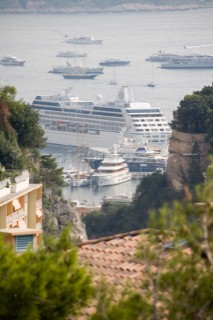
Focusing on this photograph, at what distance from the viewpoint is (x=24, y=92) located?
6894cm

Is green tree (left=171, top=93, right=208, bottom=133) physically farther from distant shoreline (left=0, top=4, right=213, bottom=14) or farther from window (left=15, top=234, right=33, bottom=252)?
distant shoreline (left=0, top=4, right=213, bottom=14)

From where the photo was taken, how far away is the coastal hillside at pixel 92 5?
138 m


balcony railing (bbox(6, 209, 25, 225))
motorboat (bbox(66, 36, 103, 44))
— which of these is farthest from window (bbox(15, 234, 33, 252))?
motorboat (bbox(66, 36, 103, 44))

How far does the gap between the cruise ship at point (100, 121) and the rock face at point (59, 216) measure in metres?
31.1

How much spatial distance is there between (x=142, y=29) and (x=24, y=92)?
56517 millimetres

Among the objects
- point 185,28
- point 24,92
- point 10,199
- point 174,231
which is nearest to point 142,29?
point 185,28

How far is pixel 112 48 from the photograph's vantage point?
105 metres

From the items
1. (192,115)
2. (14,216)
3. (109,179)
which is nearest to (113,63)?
(109,179)

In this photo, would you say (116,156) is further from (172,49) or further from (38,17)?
(38,17)

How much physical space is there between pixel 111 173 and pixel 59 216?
24564 mm

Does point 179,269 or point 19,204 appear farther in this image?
point 19,204

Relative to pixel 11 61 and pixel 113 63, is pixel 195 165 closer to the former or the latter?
pixel 11 61

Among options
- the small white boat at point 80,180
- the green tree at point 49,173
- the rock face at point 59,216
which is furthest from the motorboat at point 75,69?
the rock face at point 59,216

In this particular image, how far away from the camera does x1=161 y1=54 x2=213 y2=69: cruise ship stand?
276 feet
